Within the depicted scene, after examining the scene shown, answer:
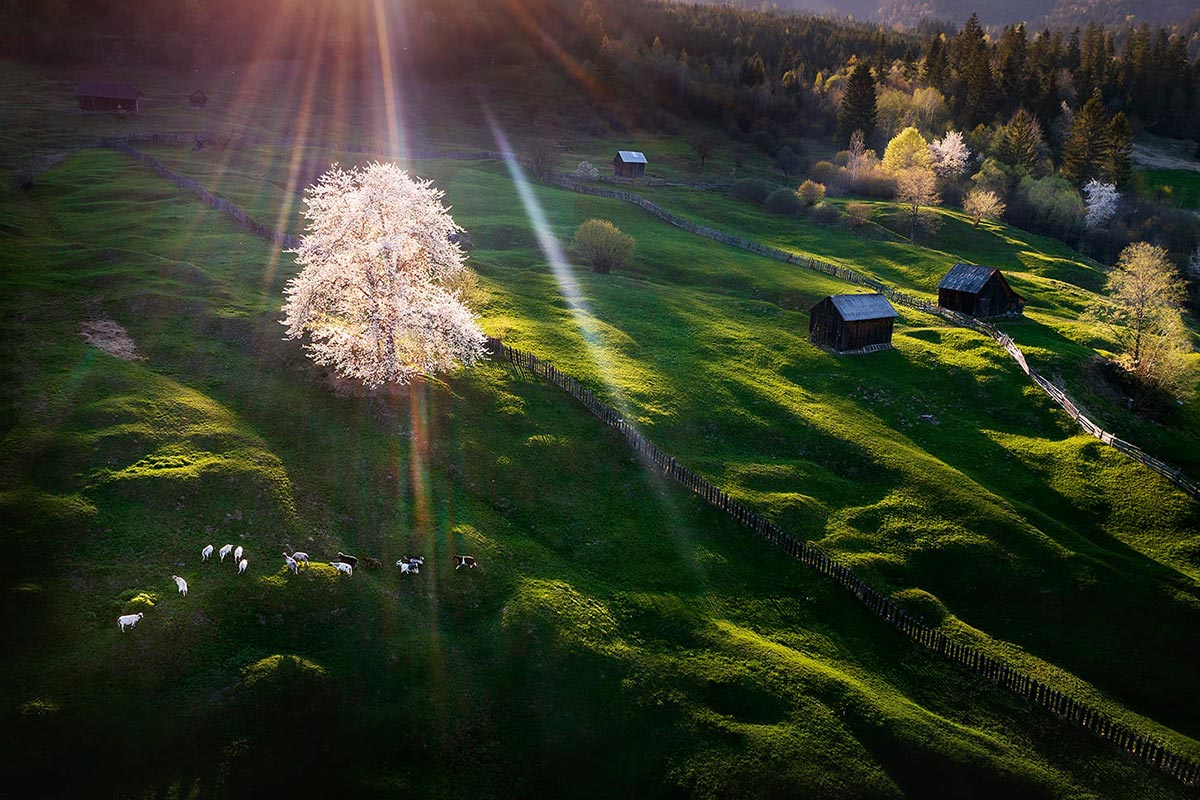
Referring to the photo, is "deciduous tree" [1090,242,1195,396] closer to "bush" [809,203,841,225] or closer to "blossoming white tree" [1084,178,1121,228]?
"bush" [809,203,841,225]

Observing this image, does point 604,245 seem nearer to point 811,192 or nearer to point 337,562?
point 337,562

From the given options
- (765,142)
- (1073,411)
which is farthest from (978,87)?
(1073,411)

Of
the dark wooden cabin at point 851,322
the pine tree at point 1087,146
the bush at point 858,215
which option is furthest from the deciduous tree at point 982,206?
the dark wooden cabin at point 851,322

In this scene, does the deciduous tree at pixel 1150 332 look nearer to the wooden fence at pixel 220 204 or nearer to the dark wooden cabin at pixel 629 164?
the wooden fence at pixel 220 204

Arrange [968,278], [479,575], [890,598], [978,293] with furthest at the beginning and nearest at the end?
[968,278]
[978,293]
[890,598]
[479,575]

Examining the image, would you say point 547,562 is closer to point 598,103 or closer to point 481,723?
point 481,723
